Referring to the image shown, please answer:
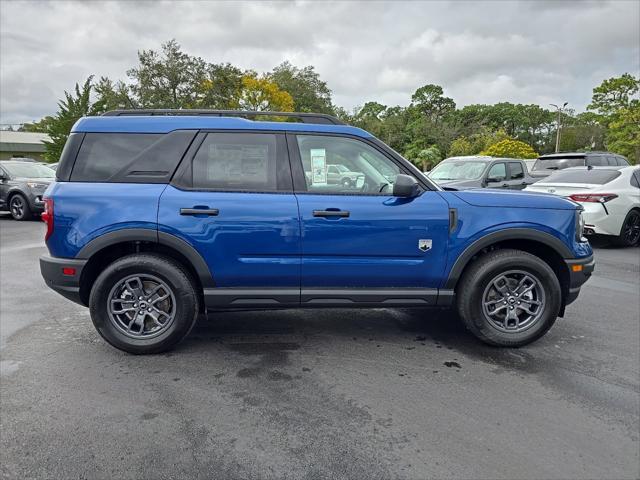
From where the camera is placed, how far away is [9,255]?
7367 millimetres

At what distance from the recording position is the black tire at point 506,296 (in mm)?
3629

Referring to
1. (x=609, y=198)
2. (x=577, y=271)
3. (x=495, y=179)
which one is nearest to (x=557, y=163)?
(x=495, y=179)

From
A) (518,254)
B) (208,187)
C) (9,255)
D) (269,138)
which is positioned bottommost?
(9,255)

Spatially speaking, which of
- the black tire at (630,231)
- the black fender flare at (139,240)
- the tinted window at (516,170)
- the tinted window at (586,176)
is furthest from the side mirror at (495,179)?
the black fender flare at (139,240)

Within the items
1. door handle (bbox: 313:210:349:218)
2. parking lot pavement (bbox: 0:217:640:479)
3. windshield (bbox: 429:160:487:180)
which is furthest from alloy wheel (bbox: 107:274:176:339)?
windshield (bbox: 429:160:487:180)

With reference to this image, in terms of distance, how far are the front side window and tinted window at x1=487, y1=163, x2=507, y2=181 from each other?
853cm

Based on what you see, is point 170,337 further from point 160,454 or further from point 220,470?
point 220,470

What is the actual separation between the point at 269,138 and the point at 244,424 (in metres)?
2.20

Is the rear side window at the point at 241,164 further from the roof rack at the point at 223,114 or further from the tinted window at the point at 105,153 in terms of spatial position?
the tinted window at the point at 105,153

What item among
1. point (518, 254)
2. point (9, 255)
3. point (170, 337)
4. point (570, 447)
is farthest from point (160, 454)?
point (9, 255)

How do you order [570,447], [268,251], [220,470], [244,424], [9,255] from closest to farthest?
[220,470] < [570,447] < [244,424] < [268,251] < [9,255]

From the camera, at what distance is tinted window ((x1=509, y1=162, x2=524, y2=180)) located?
1218cm

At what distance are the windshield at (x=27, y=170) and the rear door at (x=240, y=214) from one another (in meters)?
10.7

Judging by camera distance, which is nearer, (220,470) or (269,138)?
(220,470)
